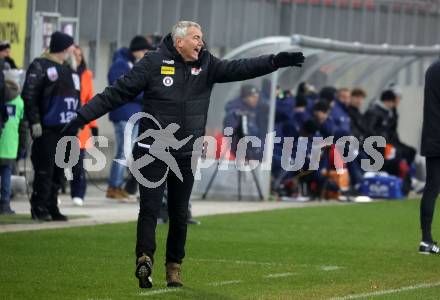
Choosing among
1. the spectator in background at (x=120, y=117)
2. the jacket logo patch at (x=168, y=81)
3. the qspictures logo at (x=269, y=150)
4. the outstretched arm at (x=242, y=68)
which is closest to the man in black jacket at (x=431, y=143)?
the outstretched arm at (x=242, y=68)

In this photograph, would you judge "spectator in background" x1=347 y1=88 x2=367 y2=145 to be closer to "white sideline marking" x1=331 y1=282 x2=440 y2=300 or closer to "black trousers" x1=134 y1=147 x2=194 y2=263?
"white sideline marking" x1=331 y1=282 x2=440 y2=300

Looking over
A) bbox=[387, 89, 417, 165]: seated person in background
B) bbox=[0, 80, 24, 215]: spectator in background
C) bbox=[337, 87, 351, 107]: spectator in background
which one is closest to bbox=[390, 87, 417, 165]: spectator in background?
bbox=[387, 89, 417, 165]: seated person in background

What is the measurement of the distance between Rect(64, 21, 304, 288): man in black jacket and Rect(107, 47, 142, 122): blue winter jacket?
9648 millimetres

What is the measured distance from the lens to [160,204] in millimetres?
11875

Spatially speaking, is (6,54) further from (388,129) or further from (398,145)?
(398,145)

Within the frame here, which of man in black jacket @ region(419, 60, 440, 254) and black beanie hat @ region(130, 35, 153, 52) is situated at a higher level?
black beanie hat @ region(130, 35, 153, 52)

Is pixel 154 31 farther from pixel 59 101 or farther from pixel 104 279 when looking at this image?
pixel 104 279

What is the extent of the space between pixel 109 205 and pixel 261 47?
14.8ft

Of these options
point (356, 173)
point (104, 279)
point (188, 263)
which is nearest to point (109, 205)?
point (356, 173)

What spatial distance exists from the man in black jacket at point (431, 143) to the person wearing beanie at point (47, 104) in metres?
4.65

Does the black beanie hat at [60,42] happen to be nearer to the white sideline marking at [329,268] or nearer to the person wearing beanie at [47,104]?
the person wearing beanie at [47,104]

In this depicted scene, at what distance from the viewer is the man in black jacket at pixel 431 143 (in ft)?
49.4

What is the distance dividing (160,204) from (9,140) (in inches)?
300

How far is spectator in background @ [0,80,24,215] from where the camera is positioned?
18812mm
